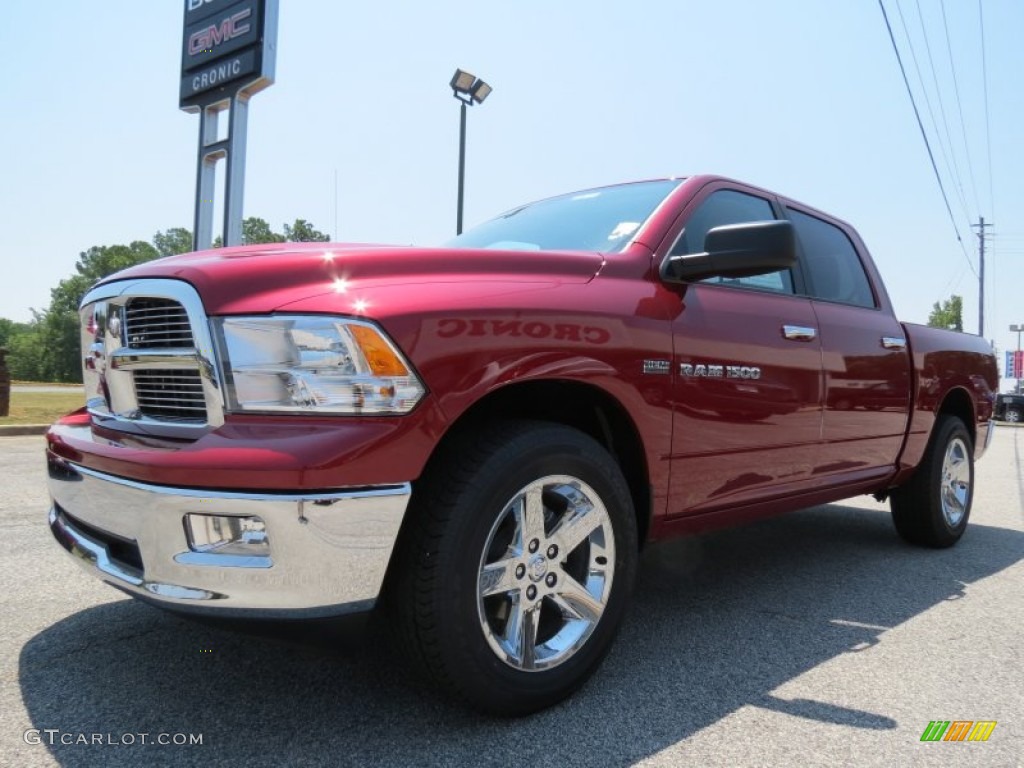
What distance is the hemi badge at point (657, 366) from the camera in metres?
2.41

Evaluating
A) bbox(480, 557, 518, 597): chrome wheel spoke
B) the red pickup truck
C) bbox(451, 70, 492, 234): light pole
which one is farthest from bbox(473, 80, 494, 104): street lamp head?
bbox(480, 557, 518, 597): chrome wheel spoke

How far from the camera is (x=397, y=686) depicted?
86.9 inches

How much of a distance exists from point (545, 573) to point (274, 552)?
0.77 meters

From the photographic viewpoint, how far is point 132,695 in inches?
82.4

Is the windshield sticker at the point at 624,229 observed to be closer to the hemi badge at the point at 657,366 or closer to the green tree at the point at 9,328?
the hemi badge at the point at 657,366

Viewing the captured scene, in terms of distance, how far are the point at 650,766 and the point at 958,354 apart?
12.5 ft

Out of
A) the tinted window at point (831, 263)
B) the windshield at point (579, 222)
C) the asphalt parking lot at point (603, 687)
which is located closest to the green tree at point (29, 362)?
the windshield at point (579, 222)

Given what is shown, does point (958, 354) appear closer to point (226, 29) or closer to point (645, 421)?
point (645, 421)

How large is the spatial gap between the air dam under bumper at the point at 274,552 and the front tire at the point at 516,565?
13cm

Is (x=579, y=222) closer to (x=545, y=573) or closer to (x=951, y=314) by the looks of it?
(x=545, y=573)

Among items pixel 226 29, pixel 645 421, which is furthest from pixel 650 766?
pixel 226 29

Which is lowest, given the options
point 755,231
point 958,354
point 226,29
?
point 958,354

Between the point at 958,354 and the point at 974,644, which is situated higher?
the point at 958,354

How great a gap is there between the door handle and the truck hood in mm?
1180
